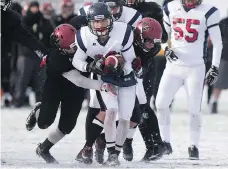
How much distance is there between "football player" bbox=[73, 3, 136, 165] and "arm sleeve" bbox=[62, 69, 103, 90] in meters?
0.09

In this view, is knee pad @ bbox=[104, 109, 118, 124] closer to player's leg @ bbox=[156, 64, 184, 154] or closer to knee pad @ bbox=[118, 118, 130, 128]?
knee pad @ bbox=[118, 118, 130, 128]

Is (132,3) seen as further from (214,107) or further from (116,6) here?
(214,107)

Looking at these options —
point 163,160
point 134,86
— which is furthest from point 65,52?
point 163,160

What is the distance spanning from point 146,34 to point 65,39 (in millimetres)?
695

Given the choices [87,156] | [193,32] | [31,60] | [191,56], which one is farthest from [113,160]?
[31,60]

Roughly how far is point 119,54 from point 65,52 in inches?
18.4

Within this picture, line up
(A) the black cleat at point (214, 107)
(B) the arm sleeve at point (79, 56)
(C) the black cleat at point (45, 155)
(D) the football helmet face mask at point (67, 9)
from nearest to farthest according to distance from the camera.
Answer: (B) the arm sleeve at point (79, 56), (C) the black cleat at point (45, 155), (D) the football helmet face mask at point (67, 9), (A) the black cleat at point (214, 107)

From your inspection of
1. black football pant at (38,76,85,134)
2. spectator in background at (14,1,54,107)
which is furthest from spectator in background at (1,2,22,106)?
black football pant at (38,76,85,134)

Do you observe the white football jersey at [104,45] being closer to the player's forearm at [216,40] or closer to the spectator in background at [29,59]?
the player's forearm at [216,40]

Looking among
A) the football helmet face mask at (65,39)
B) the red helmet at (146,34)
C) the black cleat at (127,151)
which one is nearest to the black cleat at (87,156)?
the black cleat at (127,151)

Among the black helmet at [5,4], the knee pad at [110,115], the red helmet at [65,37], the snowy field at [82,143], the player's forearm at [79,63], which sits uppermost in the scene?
the black helmet at [5,4]

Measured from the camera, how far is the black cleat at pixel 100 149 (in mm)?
7918

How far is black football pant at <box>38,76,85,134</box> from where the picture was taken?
7.89m

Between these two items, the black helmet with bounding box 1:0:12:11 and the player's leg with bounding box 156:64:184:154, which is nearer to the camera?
the black helmet with bounding box 1:0:12:11
